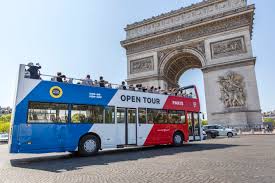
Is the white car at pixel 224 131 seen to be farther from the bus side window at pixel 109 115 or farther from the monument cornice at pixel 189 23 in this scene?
the bus side window at pixel 109 115

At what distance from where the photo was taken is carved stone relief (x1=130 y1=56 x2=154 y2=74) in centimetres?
3354

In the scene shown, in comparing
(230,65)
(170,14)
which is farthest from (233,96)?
(170,14)

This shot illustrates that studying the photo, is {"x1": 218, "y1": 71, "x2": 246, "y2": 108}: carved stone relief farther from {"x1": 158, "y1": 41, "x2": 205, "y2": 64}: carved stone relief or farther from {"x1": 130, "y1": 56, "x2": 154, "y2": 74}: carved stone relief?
{"x1": 130, "y1": 56, "x2": 154, "y2": 74}: carved stone relief

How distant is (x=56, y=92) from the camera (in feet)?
29.7

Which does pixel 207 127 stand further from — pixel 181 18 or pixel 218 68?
pixel 181 18

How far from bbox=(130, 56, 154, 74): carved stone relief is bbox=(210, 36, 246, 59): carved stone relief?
28.7 feet

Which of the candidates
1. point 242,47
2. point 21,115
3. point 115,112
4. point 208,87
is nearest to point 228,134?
point 208,87

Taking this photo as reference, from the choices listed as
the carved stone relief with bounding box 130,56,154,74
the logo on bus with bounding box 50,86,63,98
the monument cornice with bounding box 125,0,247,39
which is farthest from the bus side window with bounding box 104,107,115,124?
the monument cornice with bounding box 125,0,247,39

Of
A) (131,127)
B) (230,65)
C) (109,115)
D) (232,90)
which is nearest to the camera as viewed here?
(109,115)

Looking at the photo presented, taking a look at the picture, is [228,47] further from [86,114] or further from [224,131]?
[86,114]

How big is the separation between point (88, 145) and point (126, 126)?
2.10 meters

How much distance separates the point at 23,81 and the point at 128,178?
5.67m

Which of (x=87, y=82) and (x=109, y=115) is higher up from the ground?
(x=87, y=82)

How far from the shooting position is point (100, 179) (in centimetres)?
492
